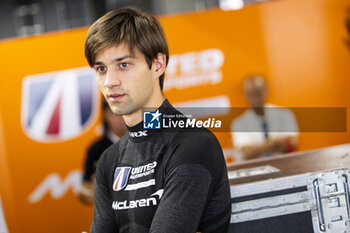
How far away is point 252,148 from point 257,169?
5.13ft

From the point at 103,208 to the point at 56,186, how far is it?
225 cm

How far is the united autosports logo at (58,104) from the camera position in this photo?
133 inches

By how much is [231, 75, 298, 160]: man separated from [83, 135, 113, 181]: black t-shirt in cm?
106

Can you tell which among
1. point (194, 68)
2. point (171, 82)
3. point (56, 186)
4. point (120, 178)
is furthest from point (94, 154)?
point (120, 178)

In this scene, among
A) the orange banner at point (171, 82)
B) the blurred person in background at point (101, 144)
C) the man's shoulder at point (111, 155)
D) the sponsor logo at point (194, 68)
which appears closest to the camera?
the man's shoulder at point (111, 155)

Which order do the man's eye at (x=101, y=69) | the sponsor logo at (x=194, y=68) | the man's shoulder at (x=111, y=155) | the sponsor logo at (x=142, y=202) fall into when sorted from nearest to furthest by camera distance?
the sponsor logo at (x=142, y=202) → the man's eye at (x=101, y=69) → the man's shoulder at (x=111, y=155) → the sponsor logo at (x=194, y=68)

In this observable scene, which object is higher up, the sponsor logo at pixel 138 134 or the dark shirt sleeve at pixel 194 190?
the sponsor logo at pixel 138 134

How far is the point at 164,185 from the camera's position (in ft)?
3.72

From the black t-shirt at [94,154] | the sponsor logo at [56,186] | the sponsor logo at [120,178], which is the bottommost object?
the sponsor logo at [56,186]

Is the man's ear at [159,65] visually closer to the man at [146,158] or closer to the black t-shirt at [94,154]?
the man at [146,158]

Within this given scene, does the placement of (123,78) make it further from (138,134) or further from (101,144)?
(101,144)

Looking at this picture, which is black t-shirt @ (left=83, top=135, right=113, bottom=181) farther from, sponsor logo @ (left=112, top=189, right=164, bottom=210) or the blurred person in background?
sponsor logo @ (left=112, top=189, right=164, bottom=210)

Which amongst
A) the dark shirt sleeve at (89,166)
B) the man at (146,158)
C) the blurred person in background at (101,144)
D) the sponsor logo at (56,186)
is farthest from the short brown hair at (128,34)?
the sponsor logo at (56,186)

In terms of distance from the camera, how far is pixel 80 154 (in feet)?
11.3
